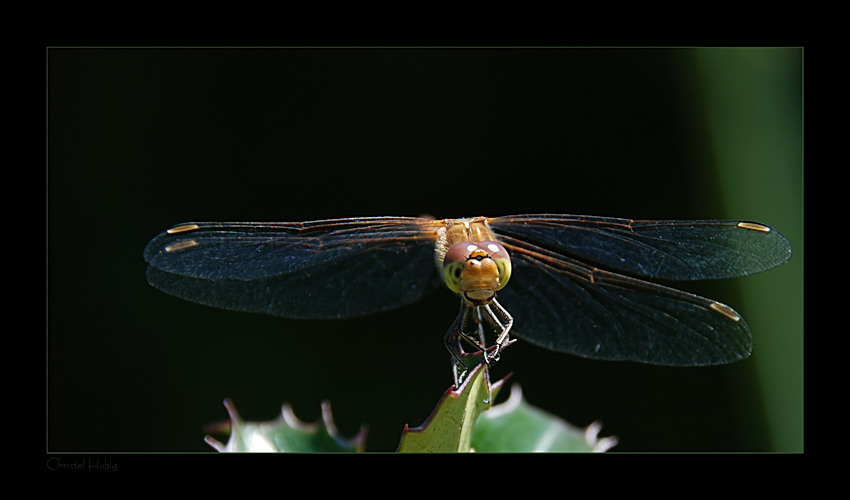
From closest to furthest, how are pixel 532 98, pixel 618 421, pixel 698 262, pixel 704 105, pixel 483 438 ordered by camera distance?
pixel 483 438, pixel 698 262, pixel 704 105, pixel 618 421, pixel 532 98

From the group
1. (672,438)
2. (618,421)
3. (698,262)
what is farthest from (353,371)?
(698,262)

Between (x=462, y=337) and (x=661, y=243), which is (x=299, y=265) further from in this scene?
(x=661, y=243)

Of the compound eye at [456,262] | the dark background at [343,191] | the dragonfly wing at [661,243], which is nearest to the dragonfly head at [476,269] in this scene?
the compound eye at [456,262]

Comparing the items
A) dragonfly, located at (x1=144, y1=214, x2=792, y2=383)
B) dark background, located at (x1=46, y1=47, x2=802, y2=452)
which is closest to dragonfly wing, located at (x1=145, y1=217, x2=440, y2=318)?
dragonfly, located at (x1=144, y1=214, x2=792, y2=383)

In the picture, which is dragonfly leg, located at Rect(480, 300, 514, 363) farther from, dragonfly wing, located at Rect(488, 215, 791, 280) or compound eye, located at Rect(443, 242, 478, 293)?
dragonfly wing, located at Rect(488, 215, 791, 280)

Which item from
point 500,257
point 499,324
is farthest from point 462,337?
point 500,257

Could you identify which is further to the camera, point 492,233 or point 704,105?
point 704,105

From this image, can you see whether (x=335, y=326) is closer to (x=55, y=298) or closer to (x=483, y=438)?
(x=55, y=298)

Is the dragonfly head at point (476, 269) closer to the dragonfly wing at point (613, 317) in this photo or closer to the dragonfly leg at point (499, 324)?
the dragonfly leg at point (499, 324)
